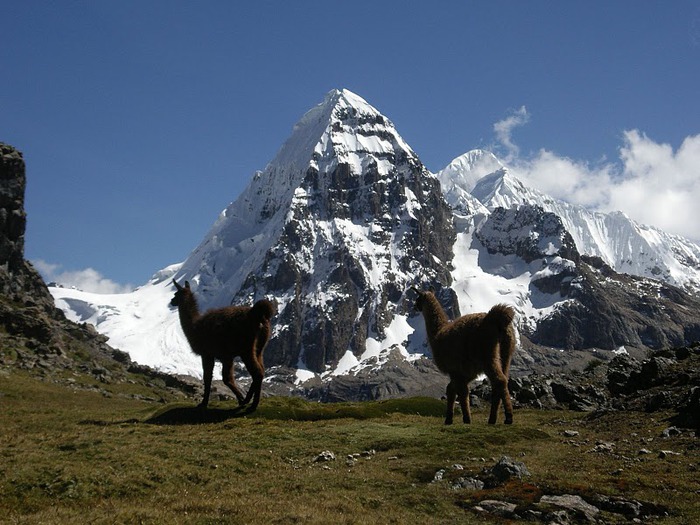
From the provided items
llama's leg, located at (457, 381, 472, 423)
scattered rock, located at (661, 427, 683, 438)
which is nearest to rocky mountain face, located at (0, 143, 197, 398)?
llama's leg, located at (457, 381, 472, 423)

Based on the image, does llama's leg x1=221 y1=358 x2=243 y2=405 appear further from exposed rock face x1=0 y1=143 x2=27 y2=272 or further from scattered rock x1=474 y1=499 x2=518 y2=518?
exposed rock face x1=0 y1=143 x2=27 y2=272

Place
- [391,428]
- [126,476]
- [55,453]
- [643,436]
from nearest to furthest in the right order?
[126,476] → [55,453] → [643,436] → [391,428]

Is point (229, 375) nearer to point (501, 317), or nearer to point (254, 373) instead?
point (254, 373)

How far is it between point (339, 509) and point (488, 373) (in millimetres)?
13028

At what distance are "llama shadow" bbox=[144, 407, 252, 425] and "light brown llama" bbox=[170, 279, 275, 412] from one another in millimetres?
714

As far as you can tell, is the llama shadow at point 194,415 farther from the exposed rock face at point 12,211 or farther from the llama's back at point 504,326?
the exposed rock face at point 12,211

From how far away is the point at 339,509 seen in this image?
13.8 meters

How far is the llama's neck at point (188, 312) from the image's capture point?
31.1 m

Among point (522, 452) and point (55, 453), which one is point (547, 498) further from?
point (55, 453)

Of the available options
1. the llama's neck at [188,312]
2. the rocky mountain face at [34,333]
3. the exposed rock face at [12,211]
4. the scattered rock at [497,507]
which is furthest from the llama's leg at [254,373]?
the exposed rock face at [12,211]

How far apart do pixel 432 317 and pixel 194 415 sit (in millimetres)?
12097

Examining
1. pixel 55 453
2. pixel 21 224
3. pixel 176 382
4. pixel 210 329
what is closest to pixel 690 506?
pixel 55 453

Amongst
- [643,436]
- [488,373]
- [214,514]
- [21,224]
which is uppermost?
[21,224]

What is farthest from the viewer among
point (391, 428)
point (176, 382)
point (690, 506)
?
point (176, 382)
